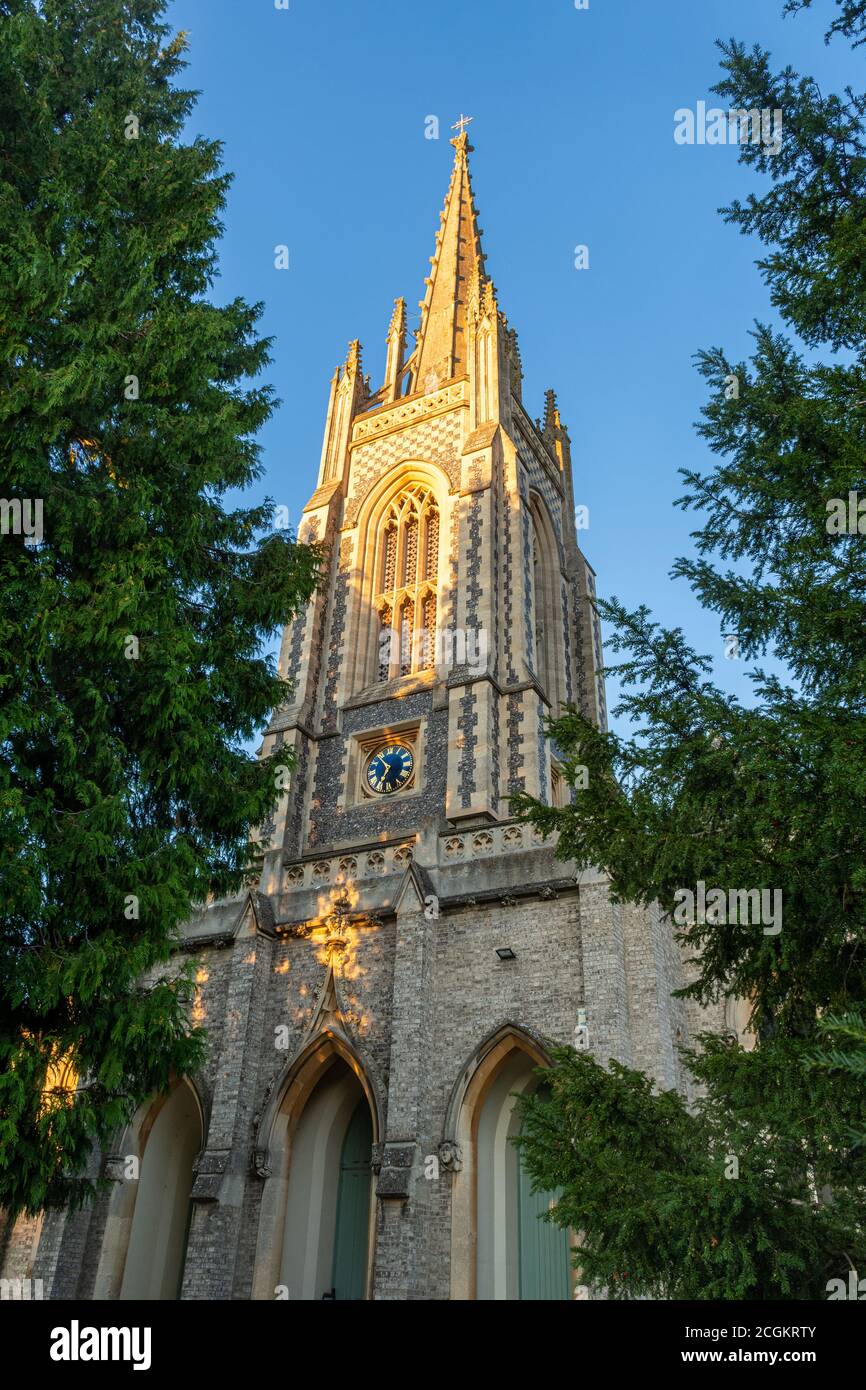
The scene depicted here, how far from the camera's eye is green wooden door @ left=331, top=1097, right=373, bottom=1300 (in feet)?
47.5

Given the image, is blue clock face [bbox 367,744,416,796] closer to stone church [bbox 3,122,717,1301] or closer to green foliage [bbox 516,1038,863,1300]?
stone church [bbox 3,122,717,1301]

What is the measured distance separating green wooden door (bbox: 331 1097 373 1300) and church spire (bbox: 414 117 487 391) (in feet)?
62.6

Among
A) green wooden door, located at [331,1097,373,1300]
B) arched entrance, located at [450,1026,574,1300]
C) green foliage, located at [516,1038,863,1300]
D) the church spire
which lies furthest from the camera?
the church spire

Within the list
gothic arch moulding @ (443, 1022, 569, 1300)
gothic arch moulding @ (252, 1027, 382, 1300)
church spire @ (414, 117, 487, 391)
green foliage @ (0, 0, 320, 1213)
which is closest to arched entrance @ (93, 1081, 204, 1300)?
gothic arch moulding @ (252, 1027, 382, 1300)

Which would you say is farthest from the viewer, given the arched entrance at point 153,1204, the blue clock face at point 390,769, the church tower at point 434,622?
the blue clock face at point 390,769

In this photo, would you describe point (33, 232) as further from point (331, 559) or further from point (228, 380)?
point (331, 559)

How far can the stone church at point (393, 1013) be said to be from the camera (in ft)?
43.4

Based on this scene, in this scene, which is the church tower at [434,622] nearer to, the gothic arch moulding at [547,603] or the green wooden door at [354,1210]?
the gothic arch moulding at [547,603]

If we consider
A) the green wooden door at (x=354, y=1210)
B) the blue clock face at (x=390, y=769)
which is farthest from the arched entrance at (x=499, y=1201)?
the blue clock face at (x=390, y=769)

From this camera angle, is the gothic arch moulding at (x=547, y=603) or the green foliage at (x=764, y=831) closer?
the green foliage at (x=764, y=831)

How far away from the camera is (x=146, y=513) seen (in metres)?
9.26

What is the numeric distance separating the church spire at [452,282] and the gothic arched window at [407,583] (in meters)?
4.20
